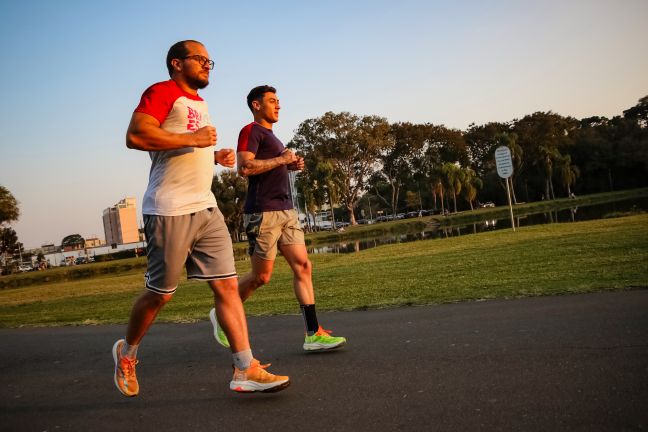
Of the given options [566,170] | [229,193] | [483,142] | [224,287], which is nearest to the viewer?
[224,287]

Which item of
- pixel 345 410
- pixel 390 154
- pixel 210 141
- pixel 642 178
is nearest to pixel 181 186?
pixel 210 141

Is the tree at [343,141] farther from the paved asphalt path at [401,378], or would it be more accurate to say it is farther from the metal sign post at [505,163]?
the paved asphalt path at [401,378]

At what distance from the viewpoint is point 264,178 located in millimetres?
4324

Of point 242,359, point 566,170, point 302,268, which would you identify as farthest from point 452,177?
point 242,359

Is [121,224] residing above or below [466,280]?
above

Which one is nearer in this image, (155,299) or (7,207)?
(155,299)

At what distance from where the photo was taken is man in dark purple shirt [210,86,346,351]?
4.17 metres

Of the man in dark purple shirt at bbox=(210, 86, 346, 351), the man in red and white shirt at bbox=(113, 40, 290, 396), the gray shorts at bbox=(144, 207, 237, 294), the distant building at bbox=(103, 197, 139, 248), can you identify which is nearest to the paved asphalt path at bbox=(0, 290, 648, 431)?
the man in red and white shirt at bbox=(113, 40, 290, 396)

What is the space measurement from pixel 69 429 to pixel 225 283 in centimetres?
122

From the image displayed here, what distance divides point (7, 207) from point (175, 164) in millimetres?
53124

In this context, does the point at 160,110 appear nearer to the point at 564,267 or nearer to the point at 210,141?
the point at 210,141

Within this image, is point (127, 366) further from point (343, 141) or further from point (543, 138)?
point (543, 138)

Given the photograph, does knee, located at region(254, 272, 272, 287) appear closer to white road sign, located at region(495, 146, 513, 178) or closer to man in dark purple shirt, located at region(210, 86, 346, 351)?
man in dark purple shirt, located at region(210, 86, 346, 351)

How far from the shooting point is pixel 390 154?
62875 millimetres
